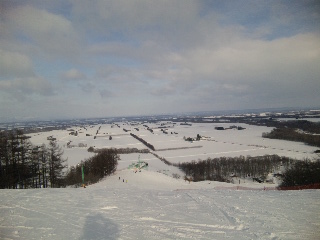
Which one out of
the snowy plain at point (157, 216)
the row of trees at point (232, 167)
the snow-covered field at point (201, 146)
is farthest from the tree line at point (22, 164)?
the row of trees at point (232, 167)

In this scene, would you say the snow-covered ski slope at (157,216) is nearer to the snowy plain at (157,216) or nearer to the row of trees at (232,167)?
the snowy plain at (157,216)

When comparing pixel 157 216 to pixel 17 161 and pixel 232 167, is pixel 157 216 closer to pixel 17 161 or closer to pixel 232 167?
pixel 17 161

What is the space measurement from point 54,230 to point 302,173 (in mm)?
32401

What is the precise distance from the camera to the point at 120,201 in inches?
342

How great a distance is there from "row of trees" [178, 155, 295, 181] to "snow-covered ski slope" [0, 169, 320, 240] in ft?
110

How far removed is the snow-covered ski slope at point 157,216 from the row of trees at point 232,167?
33675mm

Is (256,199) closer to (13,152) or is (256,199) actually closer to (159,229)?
(159,229)


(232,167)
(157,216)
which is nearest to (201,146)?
(232,167)

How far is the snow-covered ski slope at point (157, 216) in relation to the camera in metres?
5.65

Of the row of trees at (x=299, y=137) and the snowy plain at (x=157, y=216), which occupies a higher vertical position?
the snowy plain at (x=157, y=216)

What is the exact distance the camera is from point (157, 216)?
6.94 metres

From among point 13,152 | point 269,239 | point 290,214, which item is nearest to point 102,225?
point 269,239

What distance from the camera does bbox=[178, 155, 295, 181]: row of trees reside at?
42781 mm

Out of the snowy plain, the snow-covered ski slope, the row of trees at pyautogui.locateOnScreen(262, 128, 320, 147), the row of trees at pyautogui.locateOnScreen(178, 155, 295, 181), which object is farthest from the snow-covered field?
the snow-covered ski slope
